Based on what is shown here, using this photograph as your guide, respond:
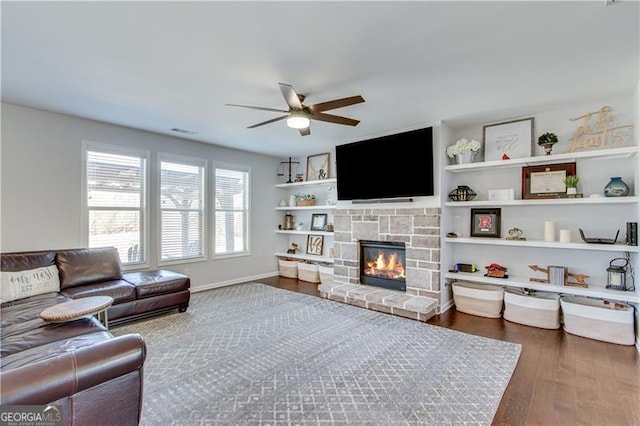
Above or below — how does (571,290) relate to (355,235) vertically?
below

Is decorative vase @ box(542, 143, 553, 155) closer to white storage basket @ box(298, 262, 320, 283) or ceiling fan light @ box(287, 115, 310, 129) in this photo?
ceiling fan light @ box(287, 115, 310, 129)

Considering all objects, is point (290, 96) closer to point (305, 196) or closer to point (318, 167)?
point (318, 167)

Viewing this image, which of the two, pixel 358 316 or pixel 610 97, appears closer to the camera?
pixel 610 97

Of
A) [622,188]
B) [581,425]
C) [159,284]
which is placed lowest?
[581,425]

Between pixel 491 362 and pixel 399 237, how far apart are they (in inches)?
83.5

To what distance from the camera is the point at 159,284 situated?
3.95m

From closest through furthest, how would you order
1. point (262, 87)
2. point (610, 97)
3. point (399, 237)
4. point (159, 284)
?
point (262, 87), point (610, 97), point (159, 284), point (399, 237)

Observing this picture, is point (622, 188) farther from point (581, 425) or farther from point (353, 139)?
point (353, 139)

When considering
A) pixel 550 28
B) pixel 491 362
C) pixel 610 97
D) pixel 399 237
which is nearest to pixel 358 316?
pixel 399 237

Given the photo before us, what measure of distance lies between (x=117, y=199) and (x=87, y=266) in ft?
3.87

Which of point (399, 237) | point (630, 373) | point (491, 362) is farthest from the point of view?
point (399, 237)

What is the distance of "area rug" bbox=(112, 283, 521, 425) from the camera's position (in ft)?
6.89

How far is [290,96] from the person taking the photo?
8.88 ft

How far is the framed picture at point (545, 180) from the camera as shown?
12.1 feet
